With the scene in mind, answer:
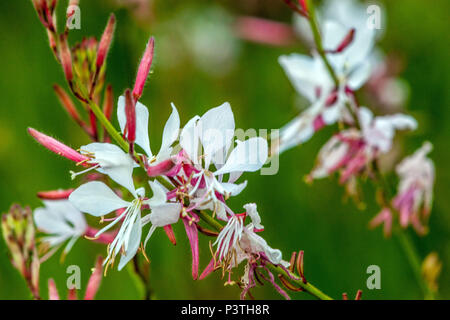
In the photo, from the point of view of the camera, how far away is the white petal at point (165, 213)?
2.48ft

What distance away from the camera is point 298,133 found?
1.28 metres

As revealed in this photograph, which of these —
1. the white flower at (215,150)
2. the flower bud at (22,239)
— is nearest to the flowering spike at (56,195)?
the flower bud at (22,239)

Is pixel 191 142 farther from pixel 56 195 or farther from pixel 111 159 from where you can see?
pixel 56 195

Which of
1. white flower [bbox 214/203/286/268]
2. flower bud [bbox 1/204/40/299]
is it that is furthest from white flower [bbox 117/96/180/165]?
flower bud [bbox 1/204/40/299]

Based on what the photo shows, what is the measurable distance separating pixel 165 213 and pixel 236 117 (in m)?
1.76

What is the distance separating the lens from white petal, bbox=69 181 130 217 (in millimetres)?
763

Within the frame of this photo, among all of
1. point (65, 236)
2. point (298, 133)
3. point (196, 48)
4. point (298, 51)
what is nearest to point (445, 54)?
A: point (298, 51)

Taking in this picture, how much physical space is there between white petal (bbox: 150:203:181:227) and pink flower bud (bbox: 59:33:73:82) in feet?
0.77

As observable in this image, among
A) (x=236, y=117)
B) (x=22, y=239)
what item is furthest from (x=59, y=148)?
(x=236, y=117)

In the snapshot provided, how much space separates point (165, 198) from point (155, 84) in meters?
1.79

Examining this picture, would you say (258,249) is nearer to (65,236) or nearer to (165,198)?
(165,198)

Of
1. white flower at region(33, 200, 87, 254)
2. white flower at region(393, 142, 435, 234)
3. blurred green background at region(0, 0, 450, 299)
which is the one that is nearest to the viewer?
white flower at region(33, 200, 87, 254)

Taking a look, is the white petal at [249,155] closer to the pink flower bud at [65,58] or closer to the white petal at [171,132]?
the white petal at [171,132]

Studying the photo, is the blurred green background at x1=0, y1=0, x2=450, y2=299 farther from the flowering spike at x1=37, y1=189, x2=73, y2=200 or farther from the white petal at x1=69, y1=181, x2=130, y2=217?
the white petal at x1=69, y1=181, x2=130, y2=217
